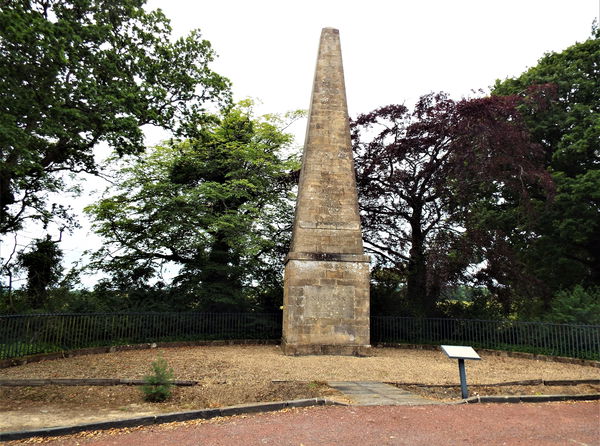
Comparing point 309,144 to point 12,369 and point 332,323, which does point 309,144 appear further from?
point 12,369

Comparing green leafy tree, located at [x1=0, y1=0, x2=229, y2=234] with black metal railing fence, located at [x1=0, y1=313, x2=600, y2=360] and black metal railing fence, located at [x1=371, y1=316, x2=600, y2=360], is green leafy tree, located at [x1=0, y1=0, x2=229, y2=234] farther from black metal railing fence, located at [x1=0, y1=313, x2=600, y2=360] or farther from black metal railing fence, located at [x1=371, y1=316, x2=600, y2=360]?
black metal railing fence, located at [x1=371, y1=316, x2=600, y2=360]

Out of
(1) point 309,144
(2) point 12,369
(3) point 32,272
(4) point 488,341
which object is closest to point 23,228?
(3) point 32,272

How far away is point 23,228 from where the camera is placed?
16141 millimetres

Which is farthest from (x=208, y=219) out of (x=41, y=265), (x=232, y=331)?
(x=41, y=265)

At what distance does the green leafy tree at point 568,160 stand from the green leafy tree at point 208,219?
1072cm

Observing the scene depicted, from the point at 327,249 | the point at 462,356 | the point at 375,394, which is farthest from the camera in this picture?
the point at 327,249

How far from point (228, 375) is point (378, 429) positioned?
15.1ft

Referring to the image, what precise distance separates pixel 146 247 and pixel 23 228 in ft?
15.1

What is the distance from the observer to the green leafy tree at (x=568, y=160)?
54.0 ft

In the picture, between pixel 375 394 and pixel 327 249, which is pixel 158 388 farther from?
pixel 327 249

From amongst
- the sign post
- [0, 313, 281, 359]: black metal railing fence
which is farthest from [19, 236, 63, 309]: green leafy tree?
the sign post

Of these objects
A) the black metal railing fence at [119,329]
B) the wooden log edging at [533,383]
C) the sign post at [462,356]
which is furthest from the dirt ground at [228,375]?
the black metal railing fence at [119,329]

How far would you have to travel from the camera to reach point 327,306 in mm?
12906

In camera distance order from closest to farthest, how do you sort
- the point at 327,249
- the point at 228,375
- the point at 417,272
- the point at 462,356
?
the point at 462,356 < the point at 228,375 < the point at 327,249 < the point at 417,272
